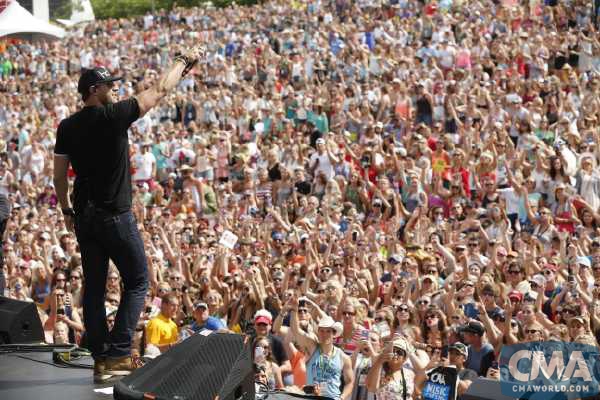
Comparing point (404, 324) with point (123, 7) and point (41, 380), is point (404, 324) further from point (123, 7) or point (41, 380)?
point (123, 7)

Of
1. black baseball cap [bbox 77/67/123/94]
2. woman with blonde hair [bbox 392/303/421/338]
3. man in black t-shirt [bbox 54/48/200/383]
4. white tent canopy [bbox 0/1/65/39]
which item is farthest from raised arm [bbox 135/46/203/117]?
white tent canopy [bbox 0/1/65/39]

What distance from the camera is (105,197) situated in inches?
193

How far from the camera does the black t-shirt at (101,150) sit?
474cm

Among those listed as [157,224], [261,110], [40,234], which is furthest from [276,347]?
[261,110]

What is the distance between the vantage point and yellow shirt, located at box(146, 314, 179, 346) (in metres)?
8.54

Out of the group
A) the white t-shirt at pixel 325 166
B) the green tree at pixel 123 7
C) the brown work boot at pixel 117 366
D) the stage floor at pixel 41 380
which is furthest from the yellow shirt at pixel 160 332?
the green tree at pixel 123 7

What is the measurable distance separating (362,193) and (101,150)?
902 centimetres

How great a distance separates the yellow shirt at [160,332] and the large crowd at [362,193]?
0.02 metres

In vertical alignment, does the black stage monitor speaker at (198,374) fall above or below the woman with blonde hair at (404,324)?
above

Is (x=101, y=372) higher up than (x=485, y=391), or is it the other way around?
(x=101, y=372)

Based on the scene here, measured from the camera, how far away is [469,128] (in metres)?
14.5

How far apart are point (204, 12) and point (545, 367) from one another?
2505 cm

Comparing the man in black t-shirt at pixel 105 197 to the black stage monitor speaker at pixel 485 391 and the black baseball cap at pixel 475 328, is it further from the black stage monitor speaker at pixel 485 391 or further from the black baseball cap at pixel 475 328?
the black baseball cap at pixel 475 328

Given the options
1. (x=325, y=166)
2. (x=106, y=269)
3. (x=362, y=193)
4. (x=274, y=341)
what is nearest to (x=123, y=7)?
(x=325, y=166)
